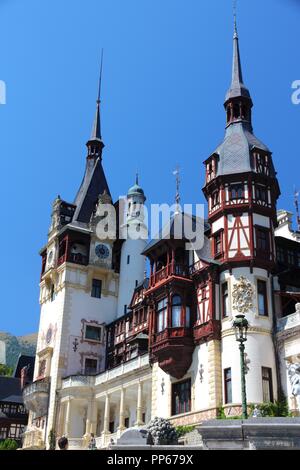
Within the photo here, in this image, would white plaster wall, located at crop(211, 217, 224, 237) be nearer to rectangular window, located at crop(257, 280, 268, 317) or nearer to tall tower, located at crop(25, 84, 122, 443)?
rectangular window, located at crop(257, 280, 268, 317)

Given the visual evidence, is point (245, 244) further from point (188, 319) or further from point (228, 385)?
point (228, 385)

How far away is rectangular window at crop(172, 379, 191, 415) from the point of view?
40.2 meters

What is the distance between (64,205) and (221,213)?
32.4m

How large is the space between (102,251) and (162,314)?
2372cm

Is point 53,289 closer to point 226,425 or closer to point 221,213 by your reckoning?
point 221,213

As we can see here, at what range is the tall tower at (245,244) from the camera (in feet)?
123

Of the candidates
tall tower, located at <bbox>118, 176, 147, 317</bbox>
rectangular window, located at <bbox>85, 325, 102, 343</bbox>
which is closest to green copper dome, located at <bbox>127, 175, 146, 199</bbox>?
tall tower, located at <bbox>118, 176, 147, 317</bbox>

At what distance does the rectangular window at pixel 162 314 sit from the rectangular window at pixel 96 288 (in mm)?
20803

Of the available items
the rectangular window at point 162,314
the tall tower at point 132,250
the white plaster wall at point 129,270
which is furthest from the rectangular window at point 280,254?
the white plaster wall at point 129,270

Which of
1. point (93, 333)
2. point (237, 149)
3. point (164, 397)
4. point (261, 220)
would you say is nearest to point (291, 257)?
point (261, 220)

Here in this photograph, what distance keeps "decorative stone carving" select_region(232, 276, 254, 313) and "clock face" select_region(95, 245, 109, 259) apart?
93.6 feet
